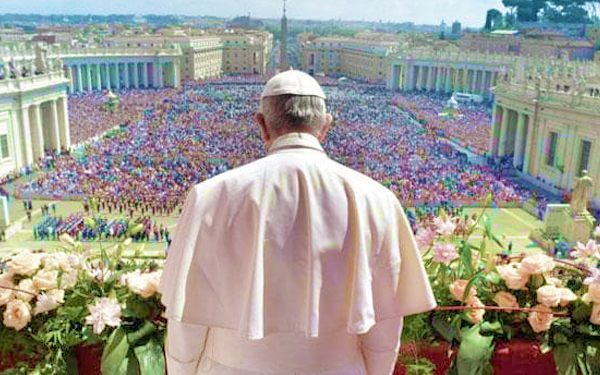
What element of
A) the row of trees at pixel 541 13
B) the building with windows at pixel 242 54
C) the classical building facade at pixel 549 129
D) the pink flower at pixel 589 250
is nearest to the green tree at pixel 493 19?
the row of trees at pixel 541 13

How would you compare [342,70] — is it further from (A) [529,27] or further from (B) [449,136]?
(B) [449,136]

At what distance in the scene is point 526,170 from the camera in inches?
1419

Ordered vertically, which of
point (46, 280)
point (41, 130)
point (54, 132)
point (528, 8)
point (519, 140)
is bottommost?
point (54, 132)

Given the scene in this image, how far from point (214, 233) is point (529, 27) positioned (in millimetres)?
113142

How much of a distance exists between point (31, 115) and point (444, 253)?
128 ft

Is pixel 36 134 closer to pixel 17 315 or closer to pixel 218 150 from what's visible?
pixel 218 150

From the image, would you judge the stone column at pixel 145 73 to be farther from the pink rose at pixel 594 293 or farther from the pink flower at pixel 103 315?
the pink rose at pixel 594 293

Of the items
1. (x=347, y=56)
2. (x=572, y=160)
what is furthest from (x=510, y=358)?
(x=347, y=56)

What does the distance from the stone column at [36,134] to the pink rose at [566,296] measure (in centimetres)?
3914

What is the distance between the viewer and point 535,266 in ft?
12.9

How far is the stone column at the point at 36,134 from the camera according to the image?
37969 millimetres

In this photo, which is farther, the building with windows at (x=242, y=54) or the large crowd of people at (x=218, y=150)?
the building with windows at (x=242, y=54)

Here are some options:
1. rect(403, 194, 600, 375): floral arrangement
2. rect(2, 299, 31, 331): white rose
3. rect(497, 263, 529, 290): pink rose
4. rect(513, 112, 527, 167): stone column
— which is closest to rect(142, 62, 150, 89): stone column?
rect(513, 112, 527, 167): stone column

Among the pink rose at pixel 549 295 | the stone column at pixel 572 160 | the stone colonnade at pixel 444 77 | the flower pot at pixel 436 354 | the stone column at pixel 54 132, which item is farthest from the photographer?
Result: the stone colonnade at pixel 444 77
